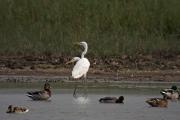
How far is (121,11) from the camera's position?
3041cm

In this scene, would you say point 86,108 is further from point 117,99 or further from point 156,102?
point 156,102

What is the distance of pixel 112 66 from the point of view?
25.2 meters

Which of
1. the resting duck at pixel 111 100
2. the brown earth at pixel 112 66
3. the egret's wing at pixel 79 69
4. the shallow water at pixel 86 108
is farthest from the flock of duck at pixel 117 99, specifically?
the brown earth at pixel 112 66

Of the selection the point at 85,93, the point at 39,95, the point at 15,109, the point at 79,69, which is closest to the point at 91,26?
the point at 79,69

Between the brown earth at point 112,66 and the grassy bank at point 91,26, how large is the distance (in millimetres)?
607

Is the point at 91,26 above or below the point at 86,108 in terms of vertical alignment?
above

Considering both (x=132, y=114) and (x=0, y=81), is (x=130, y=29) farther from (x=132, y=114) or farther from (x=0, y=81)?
(x=132, y=114)

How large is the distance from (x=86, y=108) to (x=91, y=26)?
12655mm

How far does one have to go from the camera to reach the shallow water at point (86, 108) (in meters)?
15.1

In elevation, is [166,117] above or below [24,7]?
below

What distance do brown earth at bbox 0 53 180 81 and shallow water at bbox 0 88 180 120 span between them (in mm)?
4255

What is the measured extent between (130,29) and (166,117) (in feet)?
45.9

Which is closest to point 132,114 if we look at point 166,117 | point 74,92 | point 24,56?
point 166,117

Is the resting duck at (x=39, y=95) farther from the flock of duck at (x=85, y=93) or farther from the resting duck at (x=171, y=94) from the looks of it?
the resting duck at (x=171, y=94)
